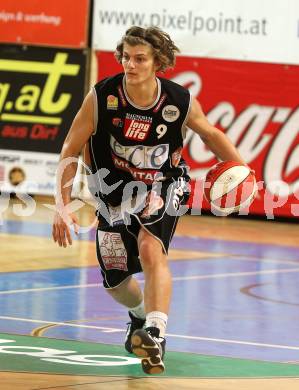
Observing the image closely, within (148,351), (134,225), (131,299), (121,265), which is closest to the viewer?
(148,351)

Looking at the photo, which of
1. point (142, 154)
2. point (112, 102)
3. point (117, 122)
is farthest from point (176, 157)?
point (112, 102)

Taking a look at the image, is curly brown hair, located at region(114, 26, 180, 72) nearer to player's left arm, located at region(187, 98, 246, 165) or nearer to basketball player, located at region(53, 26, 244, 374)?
basketball player, located at region(53, 26, 244, 374)

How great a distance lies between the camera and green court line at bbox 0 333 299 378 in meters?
7.38

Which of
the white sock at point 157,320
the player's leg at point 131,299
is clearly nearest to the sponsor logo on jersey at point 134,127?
the player's leg at point 131,299

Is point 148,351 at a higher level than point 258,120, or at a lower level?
higher

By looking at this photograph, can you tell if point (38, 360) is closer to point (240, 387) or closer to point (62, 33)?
point (240, 387)

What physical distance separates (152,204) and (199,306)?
8.77 feet

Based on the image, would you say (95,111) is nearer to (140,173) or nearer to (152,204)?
(140,173)

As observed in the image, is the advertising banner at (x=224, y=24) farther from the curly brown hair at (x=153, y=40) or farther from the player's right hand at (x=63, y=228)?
the player's right hand at (x=63, y=228)

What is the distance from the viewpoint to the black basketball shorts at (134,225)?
775 cm

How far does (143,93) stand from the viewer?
790 centimetres

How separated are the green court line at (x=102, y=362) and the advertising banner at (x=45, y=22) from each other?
34.7ft

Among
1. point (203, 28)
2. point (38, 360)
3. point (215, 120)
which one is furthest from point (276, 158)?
point (38, 360)

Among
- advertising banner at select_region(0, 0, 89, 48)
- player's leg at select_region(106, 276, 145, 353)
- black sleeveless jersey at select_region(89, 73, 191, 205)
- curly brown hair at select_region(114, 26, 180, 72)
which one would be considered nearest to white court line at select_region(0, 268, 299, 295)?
player's leg at select_region(106, 276, 145, 353)
